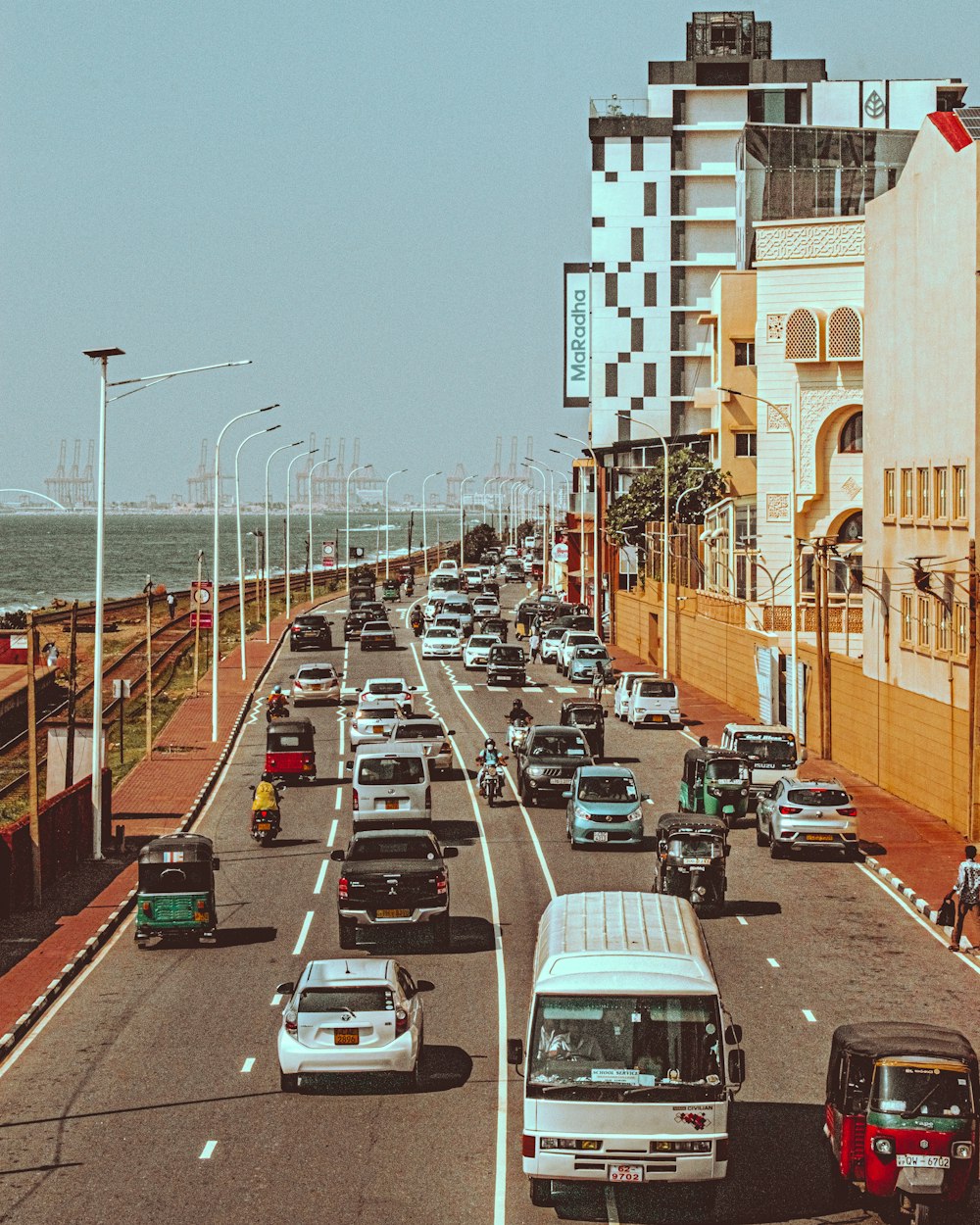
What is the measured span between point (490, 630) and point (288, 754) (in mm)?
42157

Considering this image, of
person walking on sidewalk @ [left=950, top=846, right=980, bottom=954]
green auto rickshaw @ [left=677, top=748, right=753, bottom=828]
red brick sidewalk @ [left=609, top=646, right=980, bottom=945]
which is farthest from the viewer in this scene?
green auto rickshaw @ [left=677, top=748, right=753, bottom=828]

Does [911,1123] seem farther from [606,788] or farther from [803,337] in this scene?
[803,337]

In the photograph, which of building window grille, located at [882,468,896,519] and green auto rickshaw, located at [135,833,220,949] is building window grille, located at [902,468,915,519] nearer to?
building window grille, located at [882,468,896,519]

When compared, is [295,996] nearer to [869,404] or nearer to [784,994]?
[784,994]

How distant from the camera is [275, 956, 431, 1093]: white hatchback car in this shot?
1952cm

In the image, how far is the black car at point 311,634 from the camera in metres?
85.6

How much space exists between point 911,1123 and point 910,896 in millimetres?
16750

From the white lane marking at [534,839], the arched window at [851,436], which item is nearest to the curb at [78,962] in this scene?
the white lane marking at [534,839]

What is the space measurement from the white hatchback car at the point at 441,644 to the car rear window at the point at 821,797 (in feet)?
158

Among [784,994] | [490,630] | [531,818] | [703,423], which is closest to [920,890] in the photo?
[784,994]

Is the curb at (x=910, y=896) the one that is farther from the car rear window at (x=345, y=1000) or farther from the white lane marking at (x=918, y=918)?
the car rear window at (x=345, y=1000)

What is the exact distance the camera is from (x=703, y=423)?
142375mm

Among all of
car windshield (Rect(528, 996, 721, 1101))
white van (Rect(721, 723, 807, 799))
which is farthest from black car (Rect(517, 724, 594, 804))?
car windshield (Rect(528, 996, 721, 1101))

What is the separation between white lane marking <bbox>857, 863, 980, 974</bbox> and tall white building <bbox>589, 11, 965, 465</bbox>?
10916 cm
